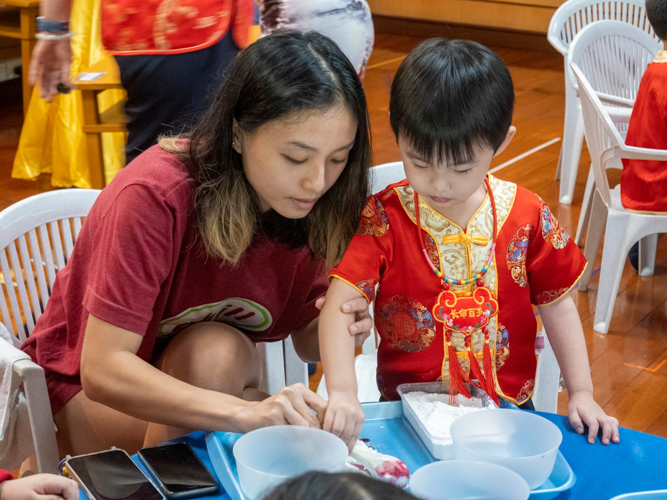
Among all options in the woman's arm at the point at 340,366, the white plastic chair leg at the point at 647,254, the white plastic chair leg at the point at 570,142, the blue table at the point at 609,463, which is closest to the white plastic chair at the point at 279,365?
the woman's arm at the point at 340,366

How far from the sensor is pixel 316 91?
109cm

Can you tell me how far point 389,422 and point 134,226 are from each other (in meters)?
0.47

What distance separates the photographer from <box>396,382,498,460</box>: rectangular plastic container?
0.99 metres

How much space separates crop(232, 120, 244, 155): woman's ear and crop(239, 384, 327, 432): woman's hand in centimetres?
41

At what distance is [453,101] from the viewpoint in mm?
1062

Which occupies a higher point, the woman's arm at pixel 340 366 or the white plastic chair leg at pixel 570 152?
the woman's arm at pixel 340 366

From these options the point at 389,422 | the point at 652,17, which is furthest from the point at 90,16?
the point at 389,422

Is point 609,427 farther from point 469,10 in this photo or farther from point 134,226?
point 469,10

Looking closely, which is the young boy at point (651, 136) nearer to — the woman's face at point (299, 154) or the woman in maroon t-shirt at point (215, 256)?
the woman in maroon t-shirt at point (215, 256)

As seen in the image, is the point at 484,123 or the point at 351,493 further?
the point at 484,123

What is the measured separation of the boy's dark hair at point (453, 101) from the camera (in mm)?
1065

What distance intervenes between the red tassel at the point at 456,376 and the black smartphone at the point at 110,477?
0.46 metres

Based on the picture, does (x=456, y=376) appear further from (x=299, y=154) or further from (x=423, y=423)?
(x=299, y=154)

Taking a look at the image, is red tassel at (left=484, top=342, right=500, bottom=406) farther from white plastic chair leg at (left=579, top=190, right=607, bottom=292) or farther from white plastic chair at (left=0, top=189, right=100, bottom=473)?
white plastic chair leg at (left=579, top=190, right=607, bottom=292)
